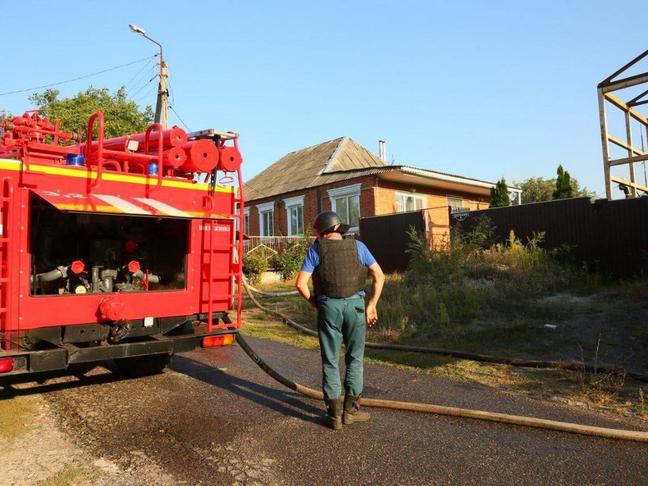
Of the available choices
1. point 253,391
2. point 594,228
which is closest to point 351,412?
point 253,391

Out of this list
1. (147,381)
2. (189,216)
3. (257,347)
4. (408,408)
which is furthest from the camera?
(257,347)

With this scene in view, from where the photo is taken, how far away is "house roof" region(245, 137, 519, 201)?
2198 cm

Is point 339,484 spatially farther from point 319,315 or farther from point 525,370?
point 525,370

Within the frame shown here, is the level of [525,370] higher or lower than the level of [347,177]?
lower

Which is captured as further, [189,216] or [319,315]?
[189,216]

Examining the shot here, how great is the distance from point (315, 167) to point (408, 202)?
5.50m

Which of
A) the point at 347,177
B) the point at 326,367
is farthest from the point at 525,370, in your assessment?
the point at 347,177

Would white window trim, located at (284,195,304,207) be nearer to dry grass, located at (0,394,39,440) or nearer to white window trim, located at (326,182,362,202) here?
white window trim, located at (326,182,362,202)

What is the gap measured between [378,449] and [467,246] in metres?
9.42

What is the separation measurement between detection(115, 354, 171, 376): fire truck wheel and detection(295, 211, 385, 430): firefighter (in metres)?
2.79

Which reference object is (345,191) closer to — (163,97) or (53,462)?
(163,97)

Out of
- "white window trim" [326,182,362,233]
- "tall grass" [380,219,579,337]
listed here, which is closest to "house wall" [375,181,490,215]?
"white window trim" [326,182,362,233]

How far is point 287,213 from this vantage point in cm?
2600

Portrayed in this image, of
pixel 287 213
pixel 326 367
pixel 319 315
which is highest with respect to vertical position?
pixel 287 213
